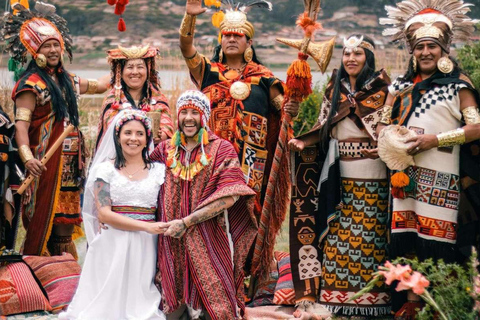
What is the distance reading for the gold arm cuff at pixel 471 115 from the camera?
18.1 ft

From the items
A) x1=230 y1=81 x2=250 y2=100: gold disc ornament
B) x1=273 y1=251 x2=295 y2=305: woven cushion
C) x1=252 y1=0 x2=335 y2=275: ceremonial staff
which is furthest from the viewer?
x1=230 y1=81 x2=250 y2=100: gold disc ornament

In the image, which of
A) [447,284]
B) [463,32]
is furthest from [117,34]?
[447,284]

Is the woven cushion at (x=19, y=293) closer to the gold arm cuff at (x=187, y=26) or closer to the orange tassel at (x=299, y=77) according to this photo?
the gold arm cuff at (x=187, y=26)

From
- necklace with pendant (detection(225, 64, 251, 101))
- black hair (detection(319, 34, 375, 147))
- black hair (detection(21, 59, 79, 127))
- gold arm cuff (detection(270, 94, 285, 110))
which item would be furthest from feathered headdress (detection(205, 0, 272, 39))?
black hair (detection(21, 59, 79, 127))

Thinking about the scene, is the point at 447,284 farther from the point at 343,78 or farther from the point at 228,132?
the point at 228,132

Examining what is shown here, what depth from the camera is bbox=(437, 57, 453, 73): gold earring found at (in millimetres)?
5609

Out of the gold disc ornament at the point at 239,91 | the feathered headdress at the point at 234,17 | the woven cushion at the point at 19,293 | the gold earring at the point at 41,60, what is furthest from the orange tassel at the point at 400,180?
the gold earring at the point at 41,60

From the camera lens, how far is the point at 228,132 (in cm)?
666

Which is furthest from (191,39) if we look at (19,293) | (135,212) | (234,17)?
(19,293)

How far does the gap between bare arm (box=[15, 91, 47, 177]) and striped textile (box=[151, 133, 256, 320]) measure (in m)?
1.32

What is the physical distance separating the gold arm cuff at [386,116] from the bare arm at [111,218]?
175 centimetres

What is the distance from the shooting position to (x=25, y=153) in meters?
6.54

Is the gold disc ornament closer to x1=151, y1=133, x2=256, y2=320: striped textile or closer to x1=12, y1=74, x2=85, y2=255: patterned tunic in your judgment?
x1=151, y1=133, x2=256, y2=320: striped textile

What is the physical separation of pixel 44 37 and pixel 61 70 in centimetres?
33
